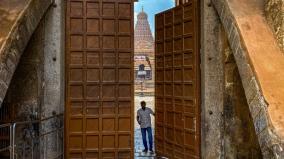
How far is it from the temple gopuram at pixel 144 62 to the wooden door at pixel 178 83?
25.8 meters

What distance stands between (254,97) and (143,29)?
35117 millimetres

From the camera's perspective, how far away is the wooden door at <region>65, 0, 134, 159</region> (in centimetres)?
839

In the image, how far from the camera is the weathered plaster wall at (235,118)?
7674 millimetres

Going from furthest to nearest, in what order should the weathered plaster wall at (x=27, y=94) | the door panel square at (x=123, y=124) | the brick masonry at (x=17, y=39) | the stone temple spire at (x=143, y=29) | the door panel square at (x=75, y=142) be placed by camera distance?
the stone temple spire at (x=143, y=29) < the door panel square at (x=123, y=124) < the door panel square at (x=75, y=142) < the weathered plaster wall at (x=27, y=94) < the brick masonry at (x=17, y=39)

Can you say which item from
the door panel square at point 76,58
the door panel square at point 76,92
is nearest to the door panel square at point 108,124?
the door panel square at point 76,92

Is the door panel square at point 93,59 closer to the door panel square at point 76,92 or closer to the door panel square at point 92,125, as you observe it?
the door panel square at point 76,92

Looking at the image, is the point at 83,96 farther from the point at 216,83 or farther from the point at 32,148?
the point at 216,83

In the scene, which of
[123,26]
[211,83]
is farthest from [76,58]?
[211,83]

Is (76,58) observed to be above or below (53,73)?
above

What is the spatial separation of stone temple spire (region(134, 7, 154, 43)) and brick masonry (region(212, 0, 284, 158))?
32.2 m

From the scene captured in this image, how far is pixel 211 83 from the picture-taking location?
815 centimetres

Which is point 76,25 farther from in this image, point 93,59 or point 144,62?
point 144,62

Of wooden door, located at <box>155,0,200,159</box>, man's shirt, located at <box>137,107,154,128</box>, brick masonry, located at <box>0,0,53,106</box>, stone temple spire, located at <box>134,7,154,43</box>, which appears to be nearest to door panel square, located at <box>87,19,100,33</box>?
brick masonry, located at <box>0,0,53,106</box>

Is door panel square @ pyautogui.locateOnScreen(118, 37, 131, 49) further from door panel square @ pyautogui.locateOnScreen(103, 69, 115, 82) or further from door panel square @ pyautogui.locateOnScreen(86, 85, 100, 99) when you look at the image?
door panel square @ pyautogui.locateOnScreen(86, 85, 100, 99)
